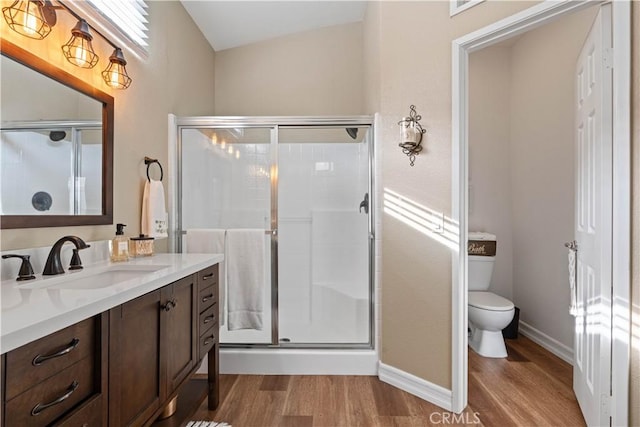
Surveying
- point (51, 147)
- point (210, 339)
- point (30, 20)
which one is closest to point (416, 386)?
point (210, 339)

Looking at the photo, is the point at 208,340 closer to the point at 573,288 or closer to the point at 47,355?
the point at 47,355

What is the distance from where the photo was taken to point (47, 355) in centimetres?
84

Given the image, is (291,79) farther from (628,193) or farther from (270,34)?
(628,193)

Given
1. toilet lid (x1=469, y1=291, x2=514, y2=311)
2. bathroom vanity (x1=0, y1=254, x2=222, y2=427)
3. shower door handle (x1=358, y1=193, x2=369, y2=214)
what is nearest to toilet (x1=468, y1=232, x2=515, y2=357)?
toilet lid (x1=469, y1=291, x2=514, y2=311)

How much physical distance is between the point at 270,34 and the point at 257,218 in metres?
1.95

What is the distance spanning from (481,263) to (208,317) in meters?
2.30

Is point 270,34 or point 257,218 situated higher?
point 270,34

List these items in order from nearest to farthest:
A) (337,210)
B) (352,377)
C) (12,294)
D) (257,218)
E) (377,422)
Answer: (12,294) < (377,422) < (352,377) < (257,218) < (337,210)

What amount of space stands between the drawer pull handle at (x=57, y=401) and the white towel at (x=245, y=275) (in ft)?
4.78

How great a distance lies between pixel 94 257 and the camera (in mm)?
1643

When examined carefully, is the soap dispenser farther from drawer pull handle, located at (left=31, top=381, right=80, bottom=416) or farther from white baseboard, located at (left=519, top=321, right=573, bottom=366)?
white baseboard, located at (left=519, top=321, right=573, bottom=366)

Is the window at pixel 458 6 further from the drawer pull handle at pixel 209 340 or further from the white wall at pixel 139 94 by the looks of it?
the drawer pull handle at pixel 209 340

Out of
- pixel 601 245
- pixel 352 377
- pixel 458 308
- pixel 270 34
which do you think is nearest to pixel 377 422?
pixel 352 377

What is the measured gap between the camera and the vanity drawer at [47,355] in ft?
2.46
